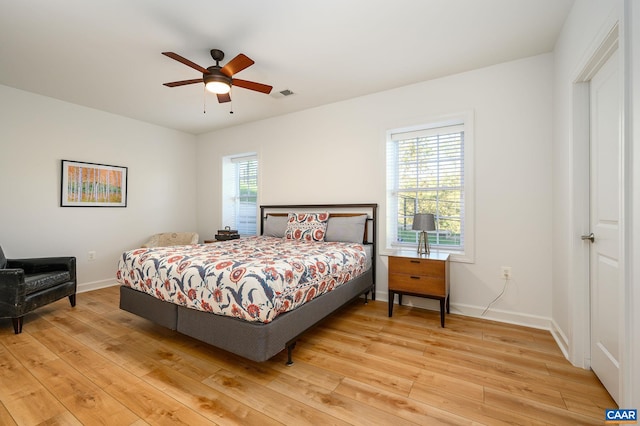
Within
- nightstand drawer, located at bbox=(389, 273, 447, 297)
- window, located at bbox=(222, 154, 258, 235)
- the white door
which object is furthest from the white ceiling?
nightstand drawer, located at bbox=(389, 273, 447, 297)

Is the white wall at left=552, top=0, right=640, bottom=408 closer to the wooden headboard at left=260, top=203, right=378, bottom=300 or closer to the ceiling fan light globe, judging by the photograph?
the wooden headboard at left=260, top=203, right=378, bottom=300

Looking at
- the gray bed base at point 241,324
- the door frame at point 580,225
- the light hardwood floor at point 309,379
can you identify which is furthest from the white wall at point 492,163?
the gray bed base at point 241,324

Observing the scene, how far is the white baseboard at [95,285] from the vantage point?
3939 mm

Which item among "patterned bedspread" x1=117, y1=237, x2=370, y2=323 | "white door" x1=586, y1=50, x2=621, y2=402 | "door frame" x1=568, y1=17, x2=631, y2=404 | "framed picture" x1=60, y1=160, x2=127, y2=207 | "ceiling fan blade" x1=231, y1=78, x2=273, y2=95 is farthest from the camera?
"framed picture" x1=60, y1=160, x2=127, y2=207

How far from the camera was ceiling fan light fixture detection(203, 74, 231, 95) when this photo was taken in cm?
245

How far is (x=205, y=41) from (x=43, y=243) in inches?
136

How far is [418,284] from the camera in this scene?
9.13 feet

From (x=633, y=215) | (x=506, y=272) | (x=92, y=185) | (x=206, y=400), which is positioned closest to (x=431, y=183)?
(x=506, y=272)

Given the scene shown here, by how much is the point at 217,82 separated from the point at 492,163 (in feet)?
9.32

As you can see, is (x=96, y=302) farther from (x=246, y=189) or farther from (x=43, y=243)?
(x=246, y=189)

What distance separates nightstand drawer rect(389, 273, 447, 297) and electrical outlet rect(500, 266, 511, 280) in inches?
27.5

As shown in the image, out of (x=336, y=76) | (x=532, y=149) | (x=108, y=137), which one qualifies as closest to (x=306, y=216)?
(x=336, y=76)

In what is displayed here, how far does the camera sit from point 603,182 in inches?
70.1

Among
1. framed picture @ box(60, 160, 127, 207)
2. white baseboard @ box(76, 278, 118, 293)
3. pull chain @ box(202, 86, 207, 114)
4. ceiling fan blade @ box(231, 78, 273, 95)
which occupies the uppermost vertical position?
pull chain @ box(202, 86, 207, 114)
